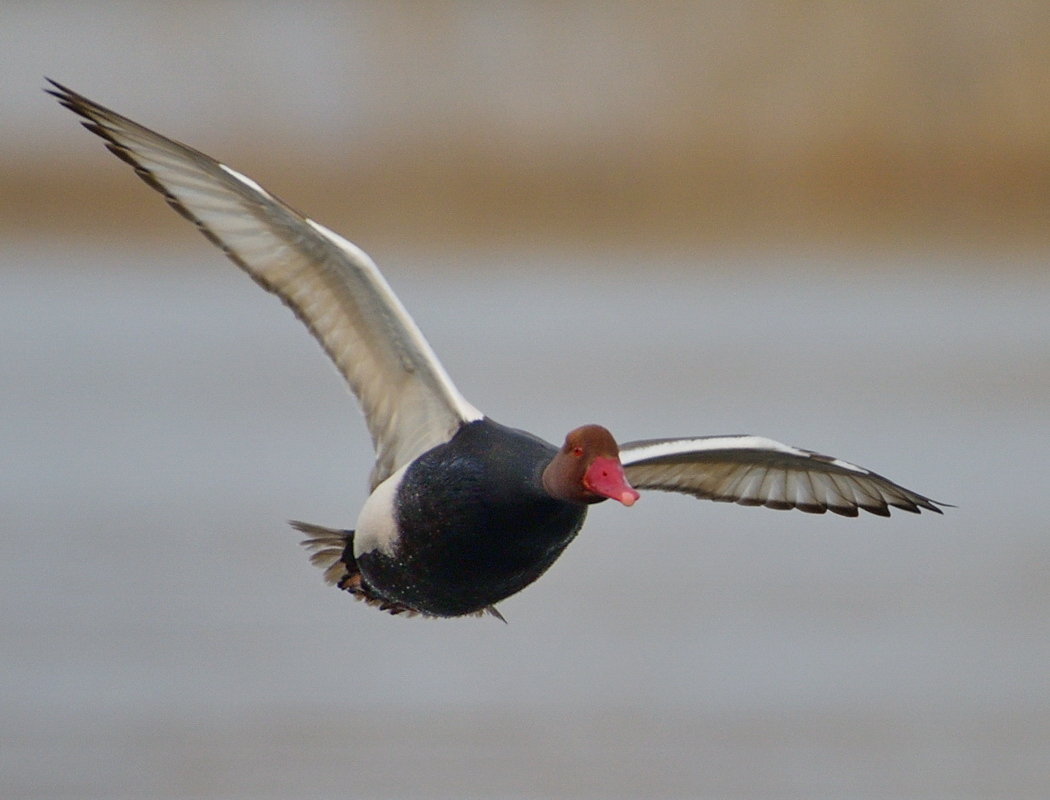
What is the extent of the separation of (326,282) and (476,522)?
0.85m

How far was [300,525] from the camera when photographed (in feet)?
17.2

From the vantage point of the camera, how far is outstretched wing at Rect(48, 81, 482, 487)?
4.36 m

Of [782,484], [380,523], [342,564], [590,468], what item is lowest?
[590,468]

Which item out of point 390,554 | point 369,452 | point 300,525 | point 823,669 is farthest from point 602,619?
point 390,554

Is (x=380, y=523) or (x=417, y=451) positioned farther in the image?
(x=417, y=451)

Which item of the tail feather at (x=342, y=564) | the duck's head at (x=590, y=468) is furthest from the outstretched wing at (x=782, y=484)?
the duck's head at (x=590, y=468)

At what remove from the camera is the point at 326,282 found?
15.0 feet

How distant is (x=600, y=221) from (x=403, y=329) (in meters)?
9.71

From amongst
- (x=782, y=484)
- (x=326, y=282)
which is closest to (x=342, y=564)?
(x=326, y=282)

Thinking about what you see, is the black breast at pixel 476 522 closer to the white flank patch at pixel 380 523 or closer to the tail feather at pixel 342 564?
the white flank patch at pixel 380 523

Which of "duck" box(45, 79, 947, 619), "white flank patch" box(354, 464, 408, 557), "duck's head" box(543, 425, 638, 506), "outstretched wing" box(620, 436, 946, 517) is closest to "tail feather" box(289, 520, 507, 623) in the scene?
"duck" box(45, 79, 947, 619)

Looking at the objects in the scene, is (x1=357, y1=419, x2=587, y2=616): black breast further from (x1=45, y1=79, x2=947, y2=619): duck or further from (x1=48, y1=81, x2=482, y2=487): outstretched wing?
(x1=48, y1=81, x2=482, y2=487): outstretched wing

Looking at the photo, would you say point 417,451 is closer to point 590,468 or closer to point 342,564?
point 342,564

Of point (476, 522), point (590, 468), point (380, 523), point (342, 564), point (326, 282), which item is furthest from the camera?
point (342, 564)
